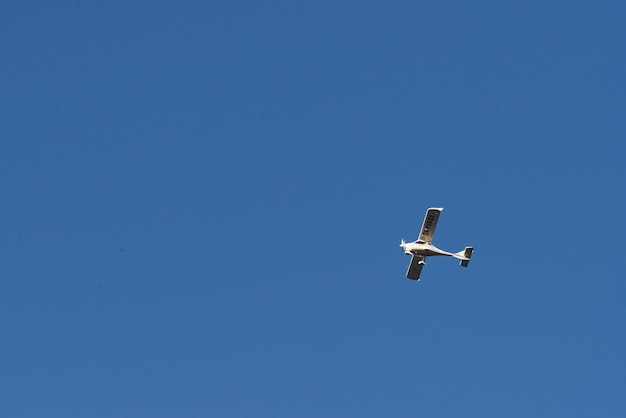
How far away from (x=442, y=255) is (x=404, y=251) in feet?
14.1

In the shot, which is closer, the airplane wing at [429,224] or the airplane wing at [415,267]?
the airplane wing at [429,224]

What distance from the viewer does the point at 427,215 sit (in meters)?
140

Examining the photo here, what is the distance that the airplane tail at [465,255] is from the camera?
5714 inches

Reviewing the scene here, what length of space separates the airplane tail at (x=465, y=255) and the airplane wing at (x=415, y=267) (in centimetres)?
410

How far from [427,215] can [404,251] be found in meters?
6.13

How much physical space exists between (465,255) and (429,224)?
24.5 feet

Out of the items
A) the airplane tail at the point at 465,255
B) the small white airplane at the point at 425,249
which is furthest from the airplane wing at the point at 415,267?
the airplane tail at the point at 465,255

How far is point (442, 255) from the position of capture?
471 feet

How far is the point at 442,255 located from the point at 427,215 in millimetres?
5889

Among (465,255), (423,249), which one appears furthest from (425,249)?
(465,255)

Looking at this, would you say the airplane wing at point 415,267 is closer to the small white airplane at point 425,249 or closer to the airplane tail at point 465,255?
the small white airplane at point 425,249

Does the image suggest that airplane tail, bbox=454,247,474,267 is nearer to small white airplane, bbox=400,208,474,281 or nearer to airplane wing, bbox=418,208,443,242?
small white airplane, bbox=400,208,474,281

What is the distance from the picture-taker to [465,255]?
14575 centimetres

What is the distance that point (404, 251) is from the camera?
14438cm
